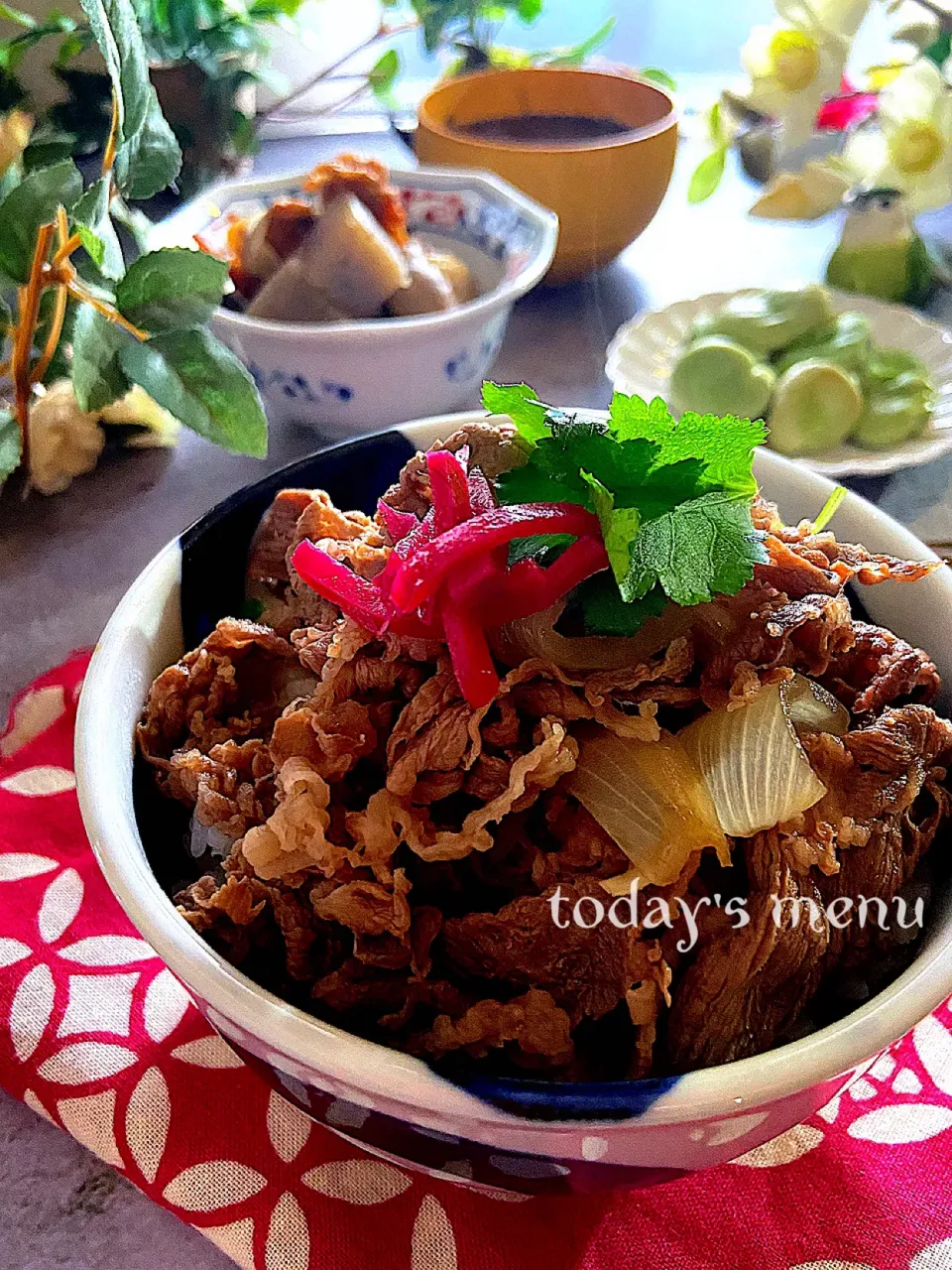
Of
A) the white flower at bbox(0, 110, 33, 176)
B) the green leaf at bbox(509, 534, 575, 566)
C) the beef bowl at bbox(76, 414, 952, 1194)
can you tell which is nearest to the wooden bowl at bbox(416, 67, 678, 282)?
the white flower at bbox(0, 110, 33, 176)

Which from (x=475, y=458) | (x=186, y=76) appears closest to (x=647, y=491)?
(x=475, y=458)

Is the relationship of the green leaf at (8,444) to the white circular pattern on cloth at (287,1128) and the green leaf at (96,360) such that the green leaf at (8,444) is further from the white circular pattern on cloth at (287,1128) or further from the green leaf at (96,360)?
the white circular pattern on cloth at (287,1128)

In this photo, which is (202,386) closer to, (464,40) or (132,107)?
(132,107)

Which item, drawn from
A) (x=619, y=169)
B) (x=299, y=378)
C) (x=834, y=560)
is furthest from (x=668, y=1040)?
(x=619, y=169)

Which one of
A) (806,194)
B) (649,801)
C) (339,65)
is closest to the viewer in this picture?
(649,801)

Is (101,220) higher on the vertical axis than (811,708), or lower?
higher

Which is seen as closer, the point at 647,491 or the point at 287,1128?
the point at 647,491

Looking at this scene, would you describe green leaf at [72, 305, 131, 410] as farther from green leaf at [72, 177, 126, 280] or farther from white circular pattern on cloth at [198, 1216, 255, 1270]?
white circular pattern on cloth at [198, 1216, 255, 1270]

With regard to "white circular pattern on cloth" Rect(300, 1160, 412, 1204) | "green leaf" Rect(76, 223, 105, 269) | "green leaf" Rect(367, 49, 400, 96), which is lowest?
"white circular pattern on cloth" Rect(300, 1160, 412, 1204)
